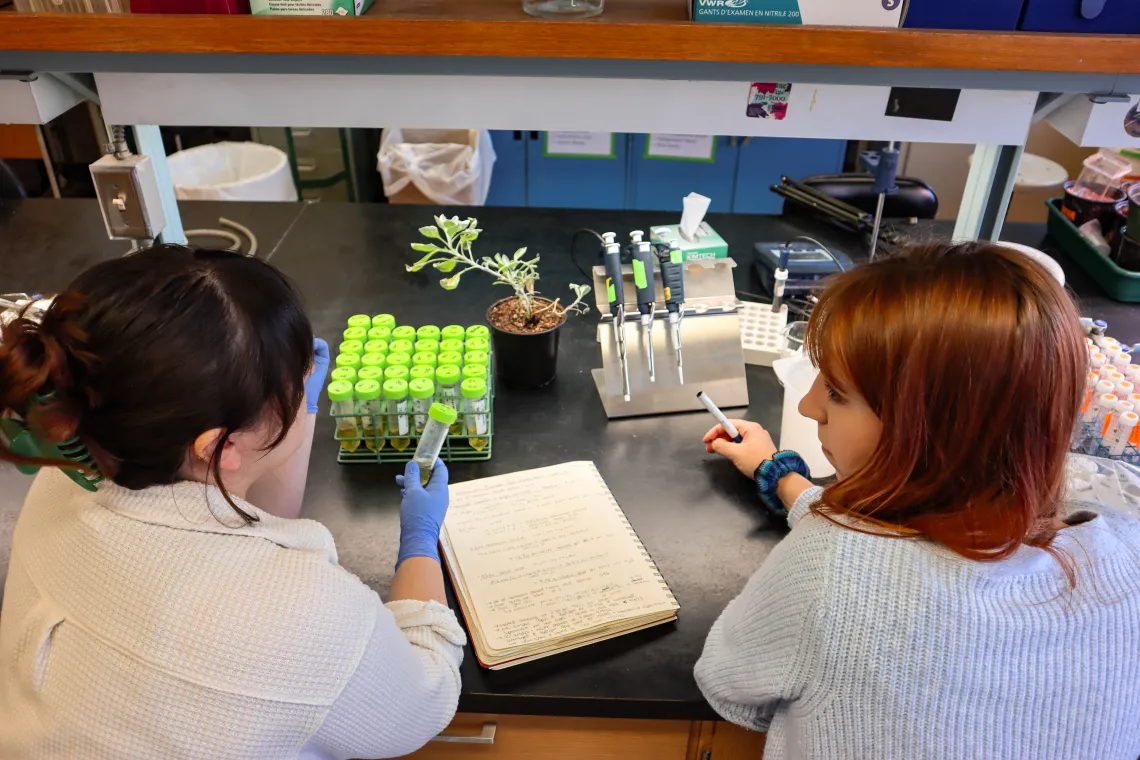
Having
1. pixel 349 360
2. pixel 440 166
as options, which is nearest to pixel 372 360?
pixel 349 360

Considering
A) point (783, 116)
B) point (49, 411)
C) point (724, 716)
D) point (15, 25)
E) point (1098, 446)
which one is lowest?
point (724, 716)

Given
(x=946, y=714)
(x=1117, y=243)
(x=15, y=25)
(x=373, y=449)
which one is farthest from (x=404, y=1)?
(x=1117, y=243)

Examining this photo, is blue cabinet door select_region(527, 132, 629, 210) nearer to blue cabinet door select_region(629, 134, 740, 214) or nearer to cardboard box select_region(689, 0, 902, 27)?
blue cabinet door select_region(629, 134, 740, 214)

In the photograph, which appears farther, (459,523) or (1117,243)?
(1117,243)

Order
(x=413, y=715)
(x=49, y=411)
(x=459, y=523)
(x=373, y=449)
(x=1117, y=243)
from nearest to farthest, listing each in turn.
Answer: (x=49, y=411) → (x=413, y=715) → (x=459, y=523) → (x=373, y=449) → (x=1117, y=243)

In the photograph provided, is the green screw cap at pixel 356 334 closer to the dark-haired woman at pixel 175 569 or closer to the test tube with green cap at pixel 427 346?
the test tube with green cap at pixel 427 346

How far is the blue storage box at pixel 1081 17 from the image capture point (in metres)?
0.99

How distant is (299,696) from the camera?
0.72 meters

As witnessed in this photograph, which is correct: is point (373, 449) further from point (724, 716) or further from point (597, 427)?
point (724, 716)

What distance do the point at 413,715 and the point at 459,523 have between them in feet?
1.02

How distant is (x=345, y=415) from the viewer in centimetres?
116

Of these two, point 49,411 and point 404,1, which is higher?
point 404,1

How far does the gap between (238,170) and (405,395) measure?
216 centimetres

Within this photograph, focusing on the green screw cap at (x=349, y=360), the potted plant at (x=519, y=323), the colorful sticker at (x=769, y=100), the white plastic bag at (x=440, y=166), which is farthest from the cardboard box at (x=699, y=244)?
the white plastic bag at (x=440, y=166)
